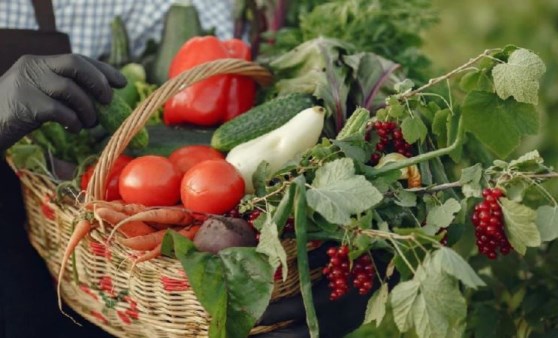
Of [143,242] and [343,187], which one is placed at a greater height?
[343,187]

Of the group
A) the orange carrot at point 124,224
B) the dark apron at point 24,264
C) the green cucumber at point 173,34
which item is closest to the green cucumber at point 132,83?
the green cucumber at point 173,34

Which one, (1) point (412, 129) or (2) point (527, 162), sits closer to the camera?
(2) point (527, 162)

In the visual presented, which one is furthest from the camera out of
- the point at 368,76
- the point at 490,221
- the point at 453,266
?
the point at 368,76

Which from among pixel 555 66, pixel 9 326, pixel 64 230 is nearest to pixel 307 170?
pixel 64 230

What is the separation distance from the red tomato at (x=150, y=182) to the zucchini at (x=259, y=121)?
17cm

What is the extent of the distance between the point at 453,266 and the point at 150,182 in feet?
Answer: 1.72

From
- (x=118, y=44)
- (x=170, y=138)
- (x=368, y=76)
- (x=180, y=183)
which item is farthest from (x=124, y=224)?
(x=118, y=44)

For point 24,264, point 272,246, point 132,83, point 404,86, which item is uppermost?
point 404,86

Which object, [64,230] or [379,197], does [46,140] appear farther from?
[379,197]

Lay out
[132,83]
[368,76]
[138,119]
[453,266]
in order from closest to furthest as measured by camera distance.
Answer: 1. [453,266]
2. [138,119]
3. [368,76]
4. [132,83]

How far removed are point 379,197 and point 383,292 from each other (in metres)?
0.14

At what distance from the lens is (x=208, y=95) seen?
1.75 m

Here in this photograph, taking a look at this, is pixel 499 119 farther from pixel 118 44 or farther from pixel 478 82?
pixel 118 44

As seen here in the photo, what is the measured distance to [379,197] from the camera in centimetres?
110
